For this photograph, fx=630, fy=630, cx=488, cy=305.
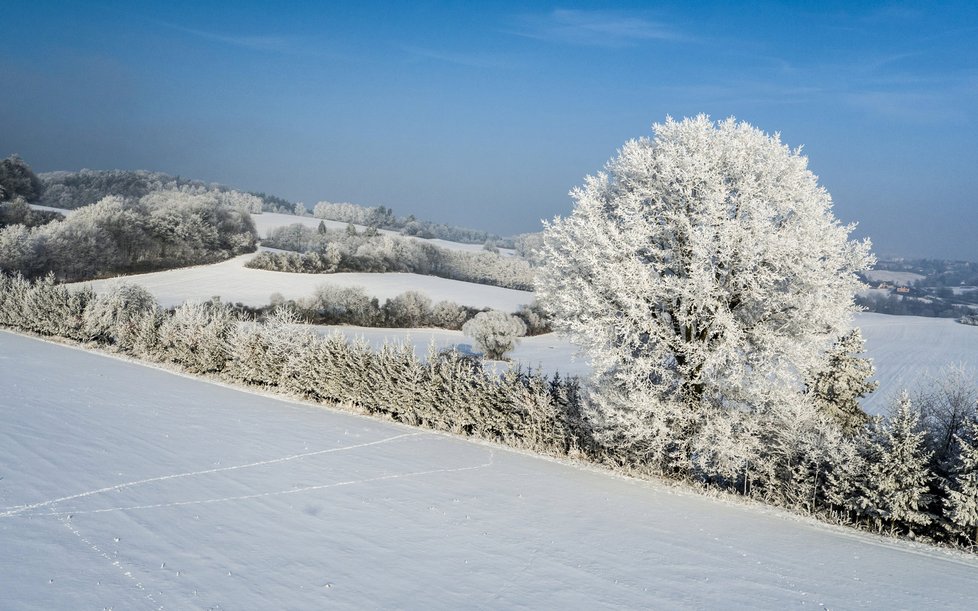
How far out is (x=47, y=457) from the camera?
35.8 ft

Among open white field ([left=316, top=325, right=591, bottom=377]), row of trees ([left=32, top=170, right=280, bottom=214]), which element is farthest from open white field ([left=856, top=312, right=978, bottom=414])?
row of trees ([left=32, top=170, right=280, bottom=214])

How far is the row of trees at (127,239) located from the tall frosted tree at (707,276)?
4727cm

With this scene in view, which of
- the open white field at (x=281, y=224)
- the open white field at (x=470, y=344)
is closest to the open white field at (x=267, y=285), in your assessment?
the open white field at (x=470, y=344)

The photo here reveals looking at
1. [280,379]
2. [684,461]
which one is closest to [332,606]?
[684,461]

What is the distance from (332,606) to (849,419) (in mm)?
13357

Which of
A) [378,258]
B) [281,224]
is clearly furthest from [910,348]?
[281,224]

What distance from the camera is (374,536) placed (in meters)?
8.78

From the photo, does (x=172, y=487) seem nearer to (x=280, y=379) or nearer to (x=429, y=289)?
(x=280, y=379)

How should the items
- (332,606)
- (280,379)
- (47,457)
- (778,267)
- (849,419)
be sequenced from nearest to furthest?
(332,606) → (47,457) → (778,267) → (849,419) → (280,379)

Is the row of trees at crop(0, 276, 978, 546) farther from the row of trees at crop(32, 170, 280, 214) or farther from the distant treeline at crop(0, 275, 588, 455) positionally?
the row of trees at crop(32, 170, 280, 214)

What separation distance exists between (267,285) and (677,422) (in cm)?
4815

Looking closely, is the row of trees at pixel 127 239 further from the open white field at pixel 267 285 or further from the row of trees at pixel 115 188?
the row of trees at pixel 115 188

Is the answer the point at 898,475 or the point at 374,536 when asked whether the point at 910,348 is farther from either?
the point at 374,536

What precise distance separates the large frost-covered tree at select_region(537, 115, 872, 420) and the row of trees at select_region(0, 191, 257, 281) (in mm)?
47211
